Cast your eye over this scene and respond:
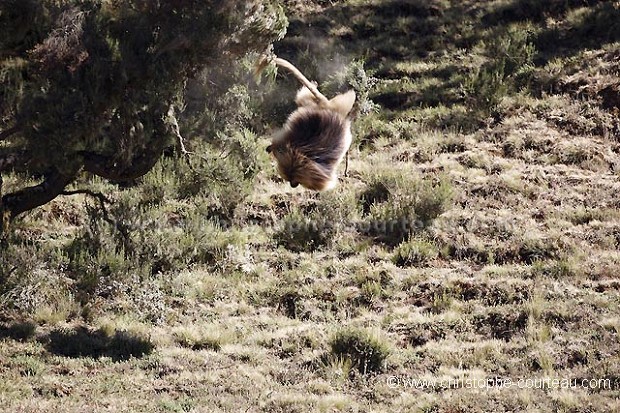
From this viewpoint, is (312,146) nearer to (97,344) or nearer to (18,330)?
(97,344)

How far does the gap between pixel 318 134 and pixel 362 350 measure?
158 inches

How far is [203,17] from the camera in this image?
301 inches

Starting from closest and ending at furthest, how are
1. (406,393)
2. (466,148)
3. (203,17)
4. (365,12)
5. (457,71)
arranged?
(203,17) → (406,393) → (466,148) → (457,71) → (365,12)

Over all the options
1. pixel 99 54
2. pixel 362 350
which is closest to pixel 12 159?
pixel 99 54

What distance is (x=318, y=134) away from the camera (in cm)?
551

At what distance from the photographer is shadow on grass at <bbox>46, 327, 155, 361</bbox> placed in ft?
28.7

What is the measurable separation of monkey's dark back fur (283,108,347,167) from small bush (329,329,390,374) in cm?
374

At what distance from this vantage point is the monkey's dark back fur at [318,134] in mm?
5379

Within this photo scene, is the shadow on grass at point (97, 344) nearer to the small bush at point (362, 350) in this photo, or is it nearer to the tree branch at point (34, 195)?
the tree branch at point (34, 195)

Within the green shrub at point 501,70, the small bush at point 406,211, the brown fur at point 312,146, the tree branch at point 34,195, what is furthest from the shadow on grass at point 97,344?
the green shrub at point 501,70

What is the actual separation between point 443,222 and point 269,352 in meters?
4.21

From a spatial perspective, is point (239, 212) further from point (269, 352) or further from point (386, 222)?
point (269, 352)

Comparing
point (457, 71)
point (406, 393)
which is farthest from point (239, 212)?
point (457, 71)

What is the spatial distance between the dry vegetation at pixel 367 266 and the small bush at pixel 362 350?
0.02 metres
